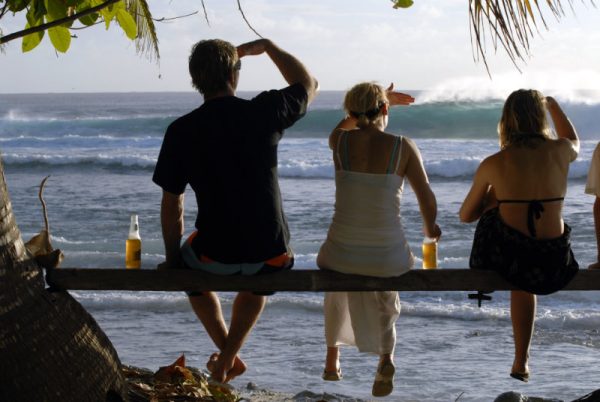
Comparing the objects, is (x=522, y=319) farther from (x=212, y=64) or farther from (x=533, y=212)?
(x=212, y=64)

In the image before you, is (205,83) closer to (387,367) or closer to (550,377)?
(387,367)

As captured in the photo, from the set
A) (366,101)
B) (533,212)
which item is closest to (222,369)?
(366,101)

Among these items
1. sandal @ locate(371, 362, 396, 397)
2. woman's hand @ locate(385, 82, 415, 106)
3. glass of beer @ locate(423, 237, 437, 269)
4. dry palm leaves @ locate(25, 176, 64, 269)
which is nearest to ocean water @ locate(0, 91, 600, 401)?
glass of beer @ locate(423, 237, 437, 269)

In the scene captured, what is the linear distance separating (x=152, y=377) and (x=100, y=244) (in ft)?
25.9

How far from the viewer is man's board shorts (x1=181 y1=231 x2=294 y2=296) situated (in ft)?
13.0

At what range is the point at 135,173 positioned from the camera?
2153 cm

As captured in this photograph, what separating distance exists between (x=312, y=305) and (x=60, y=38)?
4.83m

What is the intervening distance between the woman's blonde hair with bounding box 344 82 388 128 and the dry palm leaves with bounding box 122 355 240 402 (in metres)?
1.30

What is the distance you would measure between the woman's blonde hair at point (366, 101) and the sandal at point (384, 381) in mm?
1034

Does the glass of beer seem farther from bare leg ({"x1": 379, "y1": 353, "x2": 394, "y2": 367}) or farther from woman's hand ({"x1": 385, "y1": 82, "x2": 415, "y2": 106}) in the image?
woman's hand ({"x1": 385, "y1": 82, "x2": 415, "y2": 106})

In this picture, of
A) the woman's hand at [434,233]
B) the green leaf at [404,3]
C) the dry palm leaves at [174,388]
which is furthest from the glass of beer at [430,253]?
the green leaf at [404,3]

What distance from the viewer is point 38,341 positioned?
10.9ft

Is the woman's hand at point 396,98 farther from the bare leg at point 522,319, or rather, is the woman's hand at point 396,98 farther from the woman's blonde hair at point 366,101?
the bare leg at point 522,319

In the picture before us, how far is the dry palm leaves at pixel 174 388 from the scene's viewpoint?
3.99m
